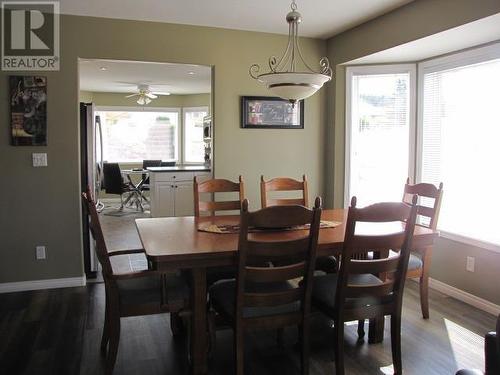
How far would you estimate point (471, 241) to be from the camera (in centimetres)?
372

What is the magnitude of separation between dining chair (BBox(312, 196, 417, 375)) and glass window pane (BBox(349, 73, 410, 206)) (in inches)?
88.1

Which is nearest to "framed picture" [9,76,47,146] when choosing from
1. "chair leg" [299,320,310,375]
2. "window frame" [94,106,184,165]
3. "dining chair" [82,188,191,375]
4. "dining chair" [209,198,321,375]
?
"dining chair" [82,188,191,375]

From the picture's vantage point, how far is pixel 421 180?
14.2 feet

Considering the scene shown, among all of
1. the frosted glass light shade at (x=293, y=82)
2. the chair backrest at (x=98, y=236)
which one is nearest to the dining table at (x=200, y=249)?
the chair backrest at (x=98, y=236)

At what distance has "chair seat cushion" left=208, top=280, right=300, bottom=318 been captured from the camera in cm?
231

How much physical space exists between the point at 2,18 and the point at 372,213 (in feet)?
11.2

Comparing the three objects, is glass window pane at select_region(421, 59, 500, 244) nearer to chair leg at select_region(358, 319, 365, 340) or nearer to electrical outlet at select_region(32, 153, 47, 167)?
chair leg at select_region(358, 319, 365, 340)

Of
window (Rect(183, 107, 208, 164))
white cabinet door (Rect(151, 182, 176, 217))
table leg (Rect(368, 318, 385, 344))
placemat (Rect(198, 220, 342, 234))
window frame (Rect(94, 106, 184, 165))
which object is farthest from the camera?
window (Rect(183, 107, 208, 164))

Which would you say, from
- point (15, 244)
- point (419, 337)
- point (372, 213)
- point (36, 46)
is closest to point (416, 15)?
point (372, 213)

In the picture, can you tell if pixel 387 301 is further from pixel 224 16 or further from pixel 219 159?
pixel 224 16

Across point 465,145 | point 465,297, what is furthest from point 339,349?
point 465,145

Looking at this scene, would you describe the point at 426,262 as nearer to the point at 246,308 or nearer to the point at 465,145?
the point at 465,145

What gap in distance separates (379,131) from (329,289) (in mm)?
2511

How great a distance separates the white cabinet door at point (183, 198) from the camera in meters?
5.96
